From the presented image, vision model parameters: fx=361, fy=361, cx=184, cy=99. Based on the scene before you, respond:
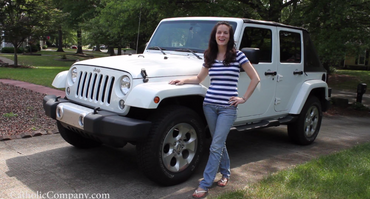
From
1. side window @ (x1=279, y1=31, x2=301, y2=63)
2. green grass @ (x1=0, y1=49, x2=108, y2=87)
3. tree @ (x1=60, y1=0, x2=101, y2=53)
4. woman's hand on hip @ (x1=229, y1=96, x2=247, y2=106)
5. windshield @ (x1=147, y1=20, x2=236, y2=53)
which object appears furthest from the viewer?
tree @ (x1=60, y1=0, x2=101, y2=53)

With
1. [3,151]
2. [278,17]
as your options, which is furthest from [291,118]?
[278,17]

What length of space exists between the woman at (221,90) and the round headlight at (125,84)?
0.87 meters

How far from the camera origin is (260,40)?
17.6 ft

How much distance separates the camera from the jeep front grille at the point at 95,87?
413cm

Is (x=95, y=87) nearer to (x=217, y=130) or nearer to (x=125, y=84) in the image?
(x=125, y=84)

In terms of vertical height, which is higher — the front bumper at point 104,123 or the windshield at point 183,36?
the windshield at point 183,36

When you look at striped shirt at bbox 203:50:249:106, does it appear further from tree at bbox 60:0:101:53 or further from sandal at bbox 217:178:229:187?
tree at bbox 60:0:101:53

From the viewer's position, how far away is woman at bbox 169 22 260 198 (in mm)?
3854

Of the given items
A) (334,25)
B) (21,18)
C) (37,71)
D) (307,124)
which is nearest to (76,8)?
(21,18)

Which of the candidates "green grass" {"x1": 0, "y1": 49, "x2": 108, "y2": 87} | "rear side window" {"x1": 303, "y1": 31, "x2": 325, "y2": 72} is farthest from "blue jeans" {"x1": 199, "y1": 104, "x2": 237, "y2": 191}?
"green grass" {"x1": 0, "y1": 49, "x2": 108, "y2": 87}

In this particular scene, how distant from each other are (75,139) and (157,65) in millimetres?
1911

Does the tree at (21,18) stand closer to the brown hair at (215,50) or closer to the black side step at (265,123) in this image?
the black side step at (265,123)

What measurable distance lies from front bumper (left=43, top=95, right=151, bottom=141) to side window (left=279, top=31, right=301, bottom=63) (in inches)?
118

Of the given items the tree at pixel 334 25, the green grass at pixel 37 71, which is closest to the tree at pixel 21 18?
the green grass at pixel 37 71
